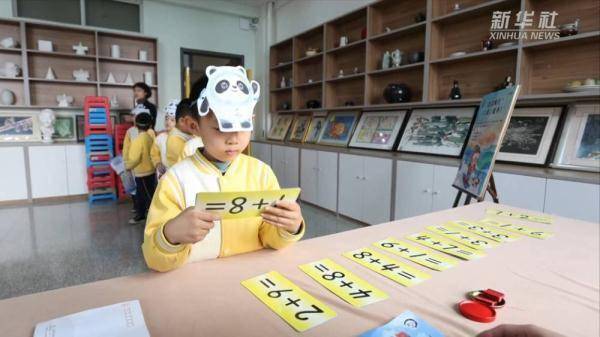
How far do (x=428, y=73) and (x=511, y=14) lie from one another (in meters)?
0.71

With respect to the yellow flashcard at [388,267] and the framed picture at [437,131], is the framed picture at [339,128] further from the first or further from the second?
the yellow flashcard at [388,267]

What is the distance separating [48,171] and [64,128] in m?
0.72

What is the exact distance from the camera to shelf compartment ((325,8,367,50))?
390cm

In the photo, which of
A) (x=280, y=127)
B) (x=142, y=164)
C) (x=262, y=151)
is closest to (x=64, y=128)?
(x=142, y=164)

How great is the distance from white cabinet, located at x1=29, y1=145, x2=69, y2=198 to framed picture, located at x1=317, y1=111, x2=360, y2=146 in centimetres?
334

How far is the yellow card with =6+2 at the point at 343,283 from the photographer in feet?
2.31

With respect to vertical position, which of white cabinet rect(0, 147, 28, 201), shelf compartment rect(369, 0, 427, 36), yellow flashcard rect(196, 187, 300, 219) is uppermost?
shelf compartment rect(369, 0, 427, 36)

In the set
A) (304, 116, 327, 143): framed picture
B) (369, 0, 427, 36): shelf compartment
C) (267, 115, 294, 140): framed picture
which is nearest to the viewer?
(369, 0, 427, 36): shelf compartment

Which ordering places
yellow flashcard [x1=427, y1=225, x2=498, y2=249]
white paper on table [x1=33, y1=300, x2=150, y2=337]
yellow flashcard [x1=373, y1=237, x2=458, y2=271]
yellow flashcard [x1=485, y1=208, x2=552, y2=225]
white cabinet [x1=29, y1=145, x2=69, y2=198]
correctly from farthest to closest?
white cabinet [x1=29, y1=145, x2=69, y2=198] → yellow flashcard [x1=485, y1=208, x2=552, y2=225] → yellow flashcard [x1=427, y1=225, x2=498, y2=249] → yellow flashcard [x1=373, y1=237, x2=458, y2=271] → white paper on table [x1=33, y1=300, x2=150, y2=337]

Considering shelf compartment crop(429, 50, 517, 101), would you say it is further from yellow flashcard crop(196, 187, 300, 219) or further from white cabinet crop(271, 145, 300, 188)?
yellow flashcard crop(196, 187, 300, 219)

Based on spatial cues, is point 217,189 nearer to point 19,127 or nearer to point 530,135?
point 530,135

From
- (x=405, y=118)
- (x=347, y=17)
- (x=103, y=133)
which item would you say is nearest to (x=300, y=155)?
(x=405, y=118)

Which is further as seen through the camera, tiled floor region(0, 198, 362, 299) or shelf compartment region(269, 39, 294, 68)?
shelf compartment region(269, 39, 294, 68)

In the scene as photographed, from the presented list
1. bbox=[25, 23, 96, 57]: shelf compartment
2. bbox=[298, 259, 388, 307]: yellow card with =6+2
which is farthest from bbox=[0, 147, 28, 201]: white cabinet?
bbox=[298, 259, 388, 307]: yellow card with =6+2
